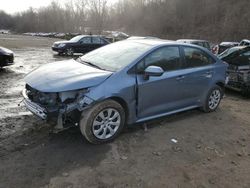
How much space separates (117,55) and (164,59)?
87 cm

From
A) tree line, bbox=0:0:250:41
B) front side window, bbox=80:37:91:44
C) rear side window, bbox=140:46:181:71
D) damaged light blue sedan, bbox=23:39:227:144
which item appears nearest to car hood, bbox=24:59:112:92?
damaged light blue sedan, bbox=23:39:227:144

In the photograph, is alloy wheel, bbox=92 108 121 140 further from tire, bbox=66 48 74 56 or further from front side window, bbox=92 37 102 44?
front side window, bbox=92 37 102 44

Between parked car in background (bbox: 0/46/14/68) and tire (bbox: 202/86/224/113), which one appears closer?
tire (bbox: 202/86/224/113)

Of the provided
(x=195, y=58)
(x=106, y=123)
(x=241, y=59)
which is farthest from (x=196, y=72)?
(x=241, y=59)

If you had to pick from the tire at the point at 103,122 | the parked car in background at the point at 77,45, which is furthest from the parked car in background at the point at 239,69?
the parked car in background at the point at 77,45

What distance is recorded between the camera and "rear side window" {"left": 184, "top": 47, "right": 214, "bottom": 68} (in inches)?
226

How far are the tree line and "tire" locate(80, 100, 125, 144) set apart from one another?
36005 mm

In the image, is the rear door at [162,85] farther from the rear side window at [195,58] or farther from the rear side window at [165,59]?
the rear side window at [195,58]

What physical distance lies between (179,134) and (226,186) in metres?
1.55

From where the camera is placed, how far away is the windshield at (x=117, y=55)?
16.2 feet

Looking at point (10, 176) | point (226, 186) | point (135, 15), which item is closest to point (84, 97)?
point (10, 176)

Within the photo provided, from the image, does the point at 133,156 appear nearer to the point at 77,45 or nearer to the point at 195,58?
the point at 195,58

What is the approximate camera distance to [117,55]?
208 inches

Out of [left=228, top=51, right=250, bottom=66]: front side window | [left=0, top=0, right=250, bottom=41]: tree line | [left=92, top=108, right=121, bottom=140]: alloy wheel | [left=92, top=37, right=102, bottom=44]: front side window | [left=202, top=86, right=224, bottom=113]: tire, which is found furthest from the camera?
[left=0, top=0, right=250, bottom=41]: tree line
